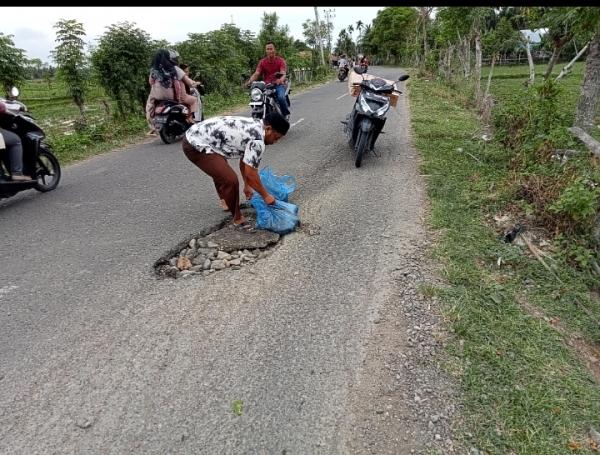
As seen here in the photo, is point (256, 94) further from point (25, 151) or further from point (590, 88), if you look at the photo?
point (590, 88)

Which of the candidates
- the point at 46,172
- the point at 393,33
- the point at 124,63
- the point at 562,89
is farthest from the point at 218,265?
the point at 393,33

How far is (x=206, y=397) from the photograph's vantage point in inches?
77.6

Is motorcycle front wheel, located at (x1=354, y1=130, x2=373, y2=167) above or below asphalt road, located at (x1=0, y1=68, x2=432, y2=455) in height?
above

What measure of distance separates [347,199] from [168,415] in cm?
308

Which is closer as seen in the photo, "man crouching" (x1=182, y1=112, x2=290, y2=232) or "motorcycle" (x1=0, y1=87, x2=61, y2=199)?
"man crouching" (x1=182, y1=112, x2=290, y2=232)

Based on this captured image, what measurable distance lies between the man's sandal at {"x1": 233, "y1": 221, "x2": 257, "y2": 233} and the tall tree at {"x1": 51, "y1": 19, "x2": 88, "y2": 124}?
22.0 ft

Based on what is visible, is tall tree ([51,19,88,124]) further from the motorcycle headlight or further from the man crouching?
the man crouching

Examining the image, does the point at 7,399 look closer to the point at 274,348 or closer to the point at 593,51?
the point at 274,348

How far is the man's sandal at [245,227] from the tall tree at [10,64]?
7892 millimetres

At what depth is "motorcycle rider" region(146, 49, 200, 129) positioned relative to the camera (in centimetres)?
688

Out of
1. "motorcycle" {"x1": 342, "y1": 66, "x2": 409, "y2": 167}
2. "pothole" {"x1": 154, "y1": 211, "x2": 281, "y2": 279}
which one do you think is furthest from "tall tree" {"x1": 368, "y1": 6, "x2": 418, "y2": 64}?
"pothole" {"x1": 154, "y1": 211, "x2": 281, "y2": 279}

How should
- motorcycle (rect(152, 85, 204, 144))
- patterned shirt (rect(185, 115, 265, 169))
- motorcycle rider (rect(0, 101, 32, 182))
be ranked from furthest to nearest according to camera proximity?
motorcycle (rect(152, 85, 204, 144))
motorcycle rider (rect(0, 101, 32, 182))
patterned shirt (rect(185, 115, 265, 169))

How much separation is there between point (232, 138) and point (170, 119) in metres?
4.62

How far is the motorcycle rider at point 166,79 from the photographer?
22.6 ft
